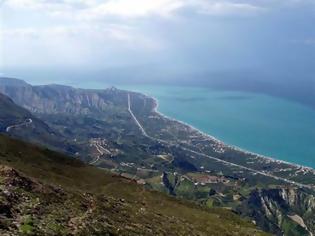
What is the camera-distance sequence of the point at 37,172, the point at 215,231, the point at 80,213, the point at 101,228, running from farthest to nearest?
the point at 37,172, the point at 215,231, the point at 80,213, the point at 101,228

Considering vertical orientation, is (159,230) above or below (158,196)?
above

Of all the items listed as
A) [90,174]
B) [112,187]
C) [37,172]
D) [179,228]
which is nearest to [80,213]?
[179,228]

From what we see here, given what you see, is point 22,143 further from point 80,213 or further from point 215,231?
point 80,213

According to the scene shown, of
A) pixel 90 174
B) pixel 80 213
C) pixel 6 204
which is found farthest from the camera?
pixel 90 174

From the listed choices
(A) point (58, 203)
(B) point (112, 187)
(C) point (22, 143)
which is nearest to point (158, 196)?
(B) point (112, 187)

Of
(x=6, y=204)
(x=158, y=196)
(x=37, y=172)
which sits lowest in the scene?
(x=158, y=196)

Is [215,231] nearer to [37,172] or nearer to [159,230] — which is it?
[159,230]

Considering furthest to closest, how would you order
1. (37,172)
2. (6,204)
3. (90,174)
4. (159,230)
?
(90,174) → (37,172) → (159,230) → (6,204)

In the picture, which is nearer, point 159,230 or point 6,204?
point 6,204


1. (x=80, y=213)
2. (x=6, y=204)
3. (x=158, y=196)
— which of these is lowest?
(x=158, y=196)
